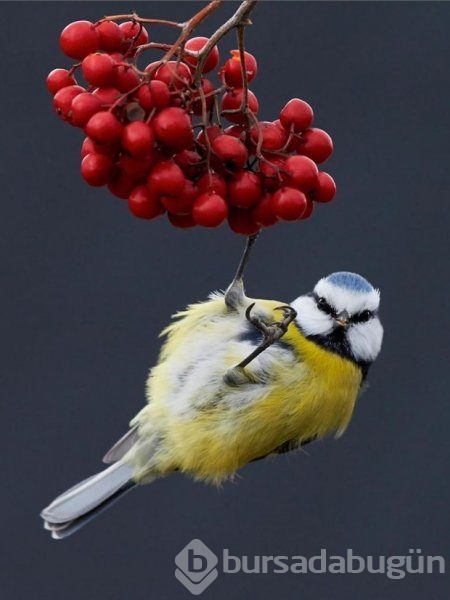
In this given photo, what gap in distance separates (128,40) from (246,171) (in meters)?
0.18

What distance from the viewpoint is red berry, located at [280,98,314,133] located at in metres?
1.04

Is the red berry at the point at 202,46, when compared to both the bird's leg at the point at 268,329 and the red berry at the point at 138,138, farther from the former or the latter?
the bird's leg at the point at 268,329

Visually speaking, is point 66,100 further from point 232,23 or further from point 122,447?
point 122,447

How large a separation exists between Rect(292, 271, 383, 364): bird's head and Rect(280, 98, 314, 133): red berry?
70 centimetres

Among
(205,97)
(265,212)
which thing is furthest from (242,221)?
(205,97)

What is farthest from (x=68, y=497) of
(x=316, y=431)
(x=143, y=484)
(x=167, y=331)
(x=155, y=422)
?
(x=316, y=431)

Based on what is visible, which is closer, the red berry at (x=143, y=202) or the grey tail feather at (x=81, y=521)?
the red berry at (x=143, y=202)

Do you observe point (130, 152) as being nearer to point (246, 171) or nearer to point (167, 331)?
point (246, 171)

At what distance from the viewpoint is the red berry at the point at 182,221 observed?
1.03 meters

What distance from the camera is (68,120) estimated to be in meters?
1.00

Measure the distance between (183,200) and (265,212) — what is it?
0.09m

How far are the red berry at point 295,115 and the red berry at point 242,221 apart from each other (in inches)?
4.0

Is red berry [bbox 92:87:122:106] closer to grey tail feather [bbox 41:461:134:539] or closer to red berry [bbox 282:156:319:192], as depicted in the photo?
red berry [bbox 282:156:319:192]

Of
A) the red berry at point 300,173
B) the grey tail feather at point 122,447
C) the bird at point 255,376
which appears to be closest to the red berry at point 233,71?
the red berry at point 300,173
